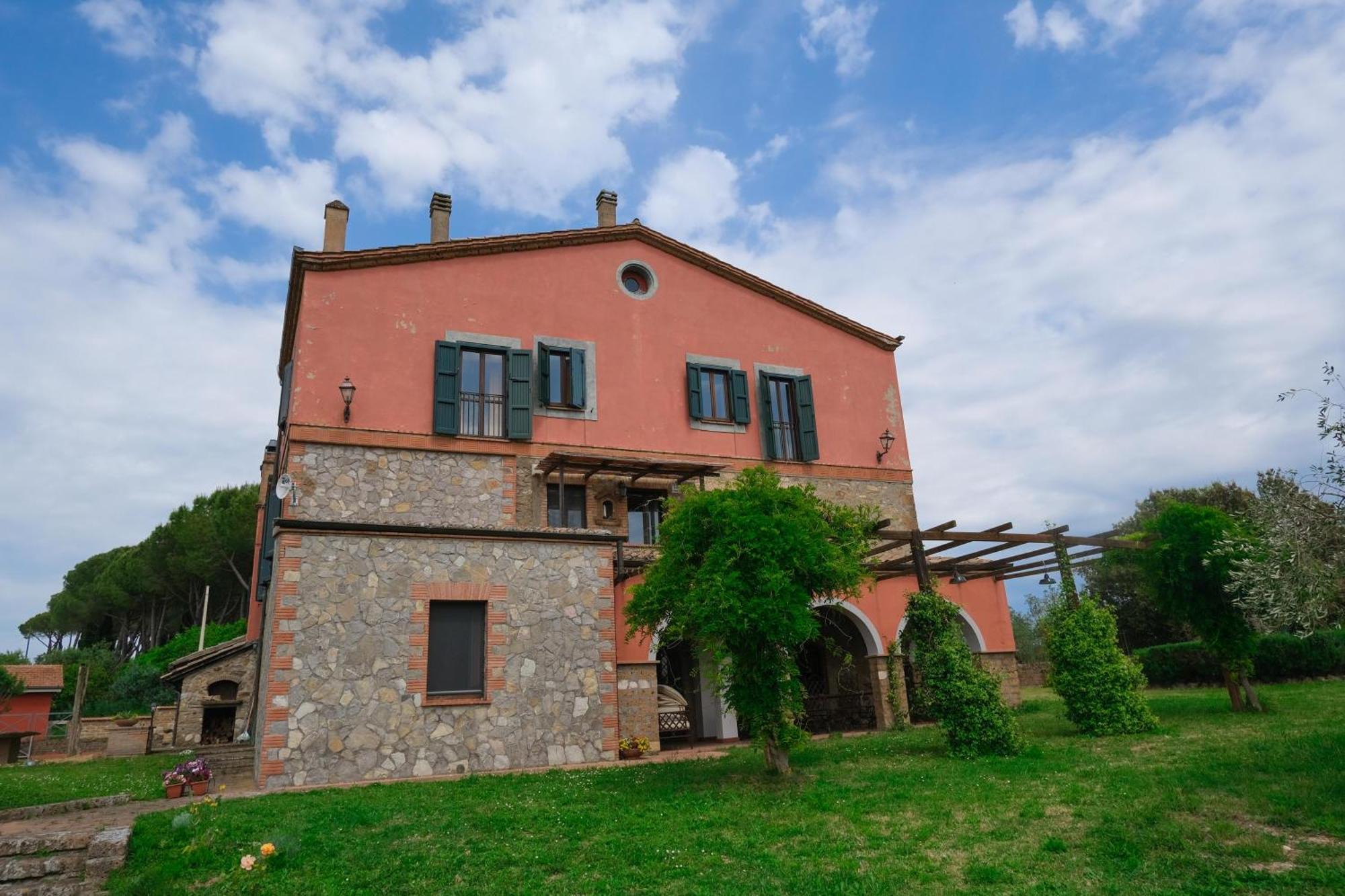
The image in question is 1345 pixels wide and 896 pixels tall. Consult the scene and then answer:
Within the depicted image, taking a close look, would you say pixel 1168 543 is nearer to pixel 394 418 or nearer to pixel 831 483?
pixel 831 483

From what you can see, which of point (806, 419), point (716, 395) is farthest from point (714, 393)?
point (806, 419)

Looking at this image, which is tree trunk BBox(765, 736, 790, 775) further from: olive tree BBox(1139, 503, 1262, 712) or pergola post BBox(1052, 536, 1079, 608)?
olive tree BBox(1139, 503, 1262, 712)

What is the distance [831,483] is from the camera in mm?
18406

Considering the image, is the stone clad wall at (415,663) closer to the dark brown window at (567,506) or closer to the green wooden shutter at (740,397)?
the dark brown window at (567,506)

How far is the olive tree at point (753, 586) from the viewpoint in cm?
901

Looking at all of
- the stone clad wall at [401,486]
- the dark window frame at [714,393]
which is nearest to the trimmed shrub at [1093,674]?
the dark window frame at [714,393]

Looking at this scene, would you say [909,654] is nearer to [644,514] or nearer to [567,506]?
[644,514]

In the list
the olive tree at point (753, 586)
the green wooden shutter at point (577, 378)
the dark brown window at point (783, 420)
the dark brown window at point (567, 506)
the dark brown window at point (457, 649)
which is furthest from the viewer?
the dark brown window at point (783, 420)

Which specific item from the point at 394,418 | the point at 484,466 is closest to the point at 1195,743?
the point at 484,466

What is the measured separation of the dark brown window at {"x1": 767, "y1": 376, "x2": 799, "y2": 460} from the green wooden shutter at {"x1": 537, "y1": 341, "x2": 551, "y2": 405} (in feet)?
16.8

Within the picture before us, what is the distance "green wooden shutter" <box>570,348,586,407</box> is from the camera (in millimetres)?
16188

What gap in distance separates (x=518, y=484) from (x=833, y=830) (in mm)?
9846

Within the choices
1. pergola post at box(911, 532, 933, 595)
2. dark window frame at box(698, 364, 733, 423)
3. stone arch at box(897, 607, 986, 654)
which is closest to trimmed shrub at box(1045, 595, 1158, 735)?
pergola post at box(911, 532, 933, 595)

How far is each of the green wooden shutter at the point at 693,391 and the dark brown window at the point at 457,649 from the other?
278 inches
